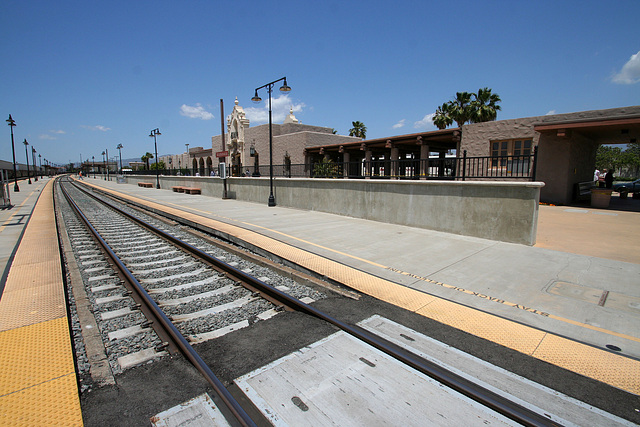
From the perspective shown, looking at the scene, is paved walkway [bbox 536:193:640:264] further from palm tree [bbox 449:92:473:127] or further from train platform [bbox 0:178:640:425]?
palm tree [bbox 449:92:473:127]

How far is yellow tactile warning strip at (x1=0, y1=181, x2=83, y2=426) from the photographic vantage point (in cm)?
271

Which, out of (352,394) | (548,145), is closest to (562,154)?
(548,145)

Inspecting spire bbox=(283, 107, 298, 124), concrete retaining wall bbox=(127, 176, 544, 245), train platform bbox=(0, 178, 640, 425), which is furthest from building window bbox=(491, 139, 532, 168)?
spire bbox=(283, 107, 298, 124)

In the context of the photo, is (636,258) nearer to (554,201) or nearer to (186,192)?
(554,201)

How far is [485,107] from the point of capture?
37.6 metres

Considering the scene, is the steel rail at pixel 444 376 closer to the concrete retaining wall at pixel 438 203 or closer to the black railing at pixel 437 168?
the black railing at pixel 437 168

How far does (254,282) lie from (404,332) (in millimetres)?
2703

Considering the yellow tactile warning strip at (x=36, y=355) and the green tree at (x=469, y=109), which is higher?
the green tree at (x=469, y=109)

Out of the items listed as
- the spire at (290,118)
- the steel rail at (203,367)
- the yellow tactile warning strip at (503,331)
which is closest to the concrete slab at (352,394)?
the steel rail at (203,367)

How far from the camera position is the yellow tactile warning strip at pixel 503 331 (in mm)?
3342

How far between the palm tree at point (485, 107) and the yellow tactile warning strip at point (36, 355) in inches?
1646

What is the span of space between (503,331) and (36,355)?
5.46 m

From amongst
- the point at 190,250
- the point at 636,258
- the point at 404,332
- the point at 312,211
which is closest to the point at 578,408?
the point at 404,332

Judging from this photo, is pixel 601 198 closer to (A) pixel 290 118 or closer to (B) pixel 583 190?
(B) pixel 583 190
